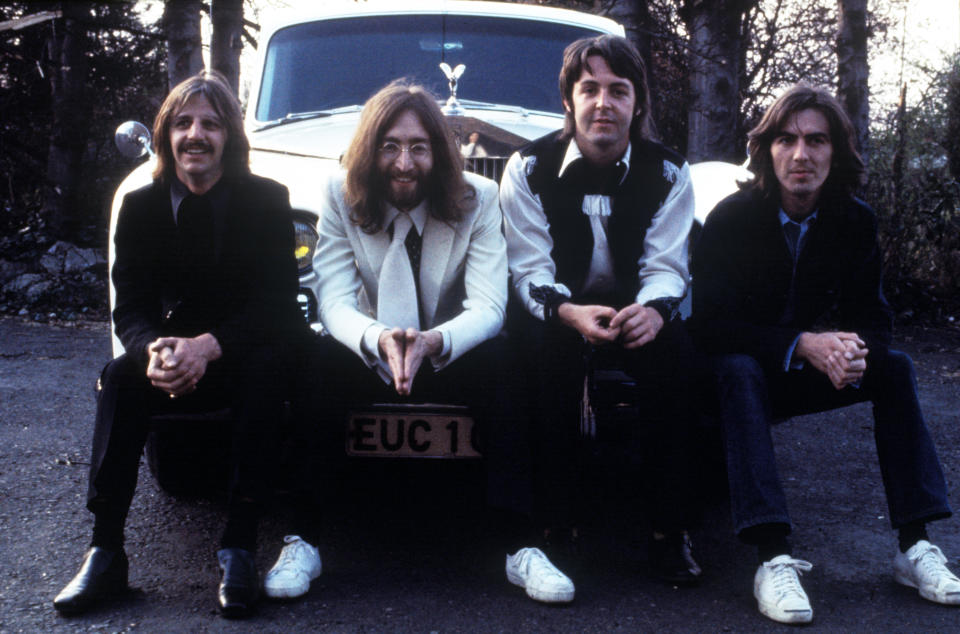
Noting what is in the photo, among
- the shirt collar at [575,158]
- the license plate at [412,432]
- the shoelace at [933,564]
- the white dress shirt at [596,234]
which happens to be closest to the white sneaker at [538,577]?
the license plate at [412,432]

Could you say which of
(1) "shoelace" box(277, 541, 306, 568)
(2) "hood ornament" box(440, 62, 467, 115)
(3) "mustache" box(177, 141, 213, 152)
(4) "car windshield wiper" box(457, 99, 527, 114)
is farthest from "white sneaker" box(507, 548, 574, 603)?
(4) "car windshield wiper" box(457, 99, 527, 114)

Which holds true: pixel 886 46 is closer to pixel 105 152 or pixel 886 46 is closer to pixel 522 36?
pixel 105 152

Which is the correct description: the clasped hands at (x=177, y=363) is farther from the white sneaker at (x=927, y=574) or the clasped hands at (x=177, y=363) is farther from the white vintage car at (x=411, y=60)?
the white sneaker at (x=927, y=574)

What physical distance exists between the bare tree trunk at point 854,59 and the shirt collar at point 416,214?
7.21 meters

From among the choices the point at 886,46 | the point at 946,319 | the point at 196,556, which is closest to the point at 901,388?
the point at 196,556

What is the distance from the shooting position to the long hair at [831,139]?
10.4ft

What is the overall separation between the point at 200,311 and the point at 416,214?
77 cm

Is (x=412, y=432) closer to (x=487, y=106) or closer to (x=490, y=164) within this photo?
(x=490, y=164)

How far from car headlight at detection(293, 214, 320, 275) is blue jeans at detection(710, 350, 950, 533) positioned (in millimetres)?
1488

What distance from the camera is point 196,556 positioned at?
312cm

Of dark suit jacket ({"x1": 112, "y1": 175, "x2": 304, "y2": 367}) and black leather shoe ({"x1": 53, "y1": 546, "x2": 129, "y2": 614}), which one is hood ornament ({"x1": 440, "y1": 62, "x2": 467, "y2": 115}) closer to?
dark suit jacket ({"x1": 112, "y1": 175, "x2": 304, "y2": 367})

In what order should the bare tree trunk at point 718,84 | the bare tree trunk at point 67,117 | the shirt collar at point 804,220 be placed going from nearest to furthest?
the shirt collar at point 804,220 < the bare tree trunk at point 718,84 < the bare tree trunk at point 67,117

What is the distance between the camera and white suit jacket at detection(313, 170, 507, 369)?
3.10 m

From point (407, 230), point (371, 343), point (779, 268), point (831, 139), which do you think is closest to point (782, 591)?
point (779, 268)
